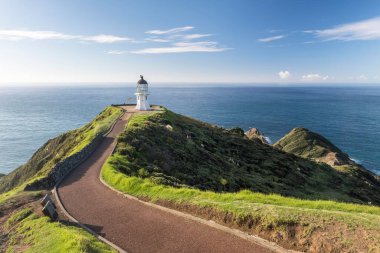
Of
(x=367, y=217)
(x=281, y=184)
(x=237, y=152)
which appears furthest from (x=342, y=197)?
(x=367, y=217)

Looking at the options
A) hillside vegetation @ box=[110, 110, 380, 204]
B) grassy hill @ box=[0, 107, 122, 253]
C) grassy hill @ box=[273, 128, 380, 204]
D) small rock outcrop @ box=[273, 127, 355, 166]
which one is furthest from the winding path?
small rock outcrop @ box=[273, 127, 355, 166]

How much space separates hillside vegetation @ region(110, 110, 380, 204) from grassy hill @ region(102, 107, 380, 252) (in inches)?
4.3

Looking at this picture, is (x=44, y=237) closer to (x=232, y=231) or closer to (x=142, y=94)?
(x=232, y=231)

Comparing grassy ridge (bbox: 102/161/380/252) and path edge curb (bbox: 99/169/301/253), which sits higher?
grassy ridge (bbox: 102/161/380/252)

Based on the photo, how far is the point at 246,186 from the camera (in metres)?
31.7

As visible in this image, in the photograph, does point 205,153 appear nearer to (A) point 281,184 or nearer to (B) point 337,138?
(A) point 281,184

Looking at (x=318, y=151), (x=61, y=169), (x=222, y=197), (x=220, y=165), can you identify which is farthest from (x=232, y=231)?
(x=318, y=151)

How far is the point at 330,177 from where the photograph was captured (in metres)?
48.0

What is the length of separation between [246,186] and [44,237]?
847 inches

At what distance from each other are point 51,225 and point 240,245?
37.3 feet

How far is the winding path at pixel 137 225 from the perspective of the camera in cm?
1401

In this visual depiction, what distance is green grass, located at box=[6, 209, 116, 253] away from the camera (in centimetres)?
1370

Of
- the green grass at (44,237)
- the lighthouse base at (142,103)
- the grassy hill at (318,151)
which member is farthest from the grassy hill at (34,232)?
the grassy hill at (318,151)

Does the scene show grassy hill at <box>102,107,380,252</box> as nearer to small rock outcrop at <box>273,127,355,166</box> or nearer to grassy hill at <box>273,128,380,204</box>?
grassy hill at <box>273,128,380,204</box>
